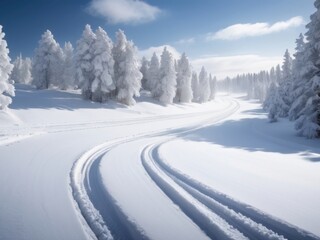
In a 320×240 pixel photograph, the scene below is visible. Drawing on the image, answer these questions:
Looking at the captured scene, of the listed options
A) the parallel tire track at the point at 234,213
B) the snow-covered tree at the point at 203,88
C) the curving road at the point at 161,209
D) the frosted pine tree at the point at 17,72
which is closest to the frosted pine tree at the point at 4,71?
the curving road at the point at 161,209

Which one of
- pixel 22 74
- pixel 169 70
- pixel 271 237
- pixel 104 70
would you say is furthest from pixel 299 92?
pixel 22 74

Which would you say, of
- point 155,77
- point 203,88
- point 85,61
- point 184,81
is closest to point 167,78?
point 155,77

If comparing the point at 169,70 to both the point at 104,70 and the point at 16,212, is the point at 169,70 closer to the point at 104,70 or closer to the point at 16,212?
the point at 104,70

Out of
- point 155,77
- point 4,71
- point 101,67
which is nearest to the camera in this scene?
point 4,71

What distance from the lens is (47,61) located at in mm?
51250

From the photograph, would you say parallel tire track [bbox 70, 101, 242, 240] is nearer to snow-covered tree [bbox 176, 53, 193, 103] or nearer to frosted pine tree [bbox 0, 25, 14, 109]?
frosted pine tree [bbox 0, 25, 14, 109]

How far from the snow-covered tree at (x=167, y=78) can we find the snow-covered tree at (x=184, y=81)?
8498mm

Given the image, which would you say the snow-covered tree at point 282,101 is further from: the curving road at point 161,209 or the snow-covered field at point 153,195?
the curving road at point 161,209

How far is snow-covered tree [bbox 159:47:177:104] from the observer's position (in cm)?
5320

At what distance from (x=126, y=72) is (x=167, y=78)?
527 inches

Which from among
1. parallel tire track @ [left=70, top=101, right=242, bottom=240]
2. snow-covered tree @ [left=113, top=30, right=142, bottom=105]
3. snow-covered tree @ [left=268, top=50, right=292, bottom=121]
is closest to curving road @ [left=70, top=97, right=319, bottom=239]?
parallel tire track @ [left=70, top=101, right=242, bottom=240]

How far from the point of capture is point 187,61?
64.2 meters

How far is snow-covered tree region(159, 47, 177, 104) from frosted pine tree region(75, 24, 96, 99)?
18.0 m

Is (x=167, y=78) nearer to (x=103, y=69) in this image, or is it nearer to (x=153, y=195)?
(x=103, y=69)
